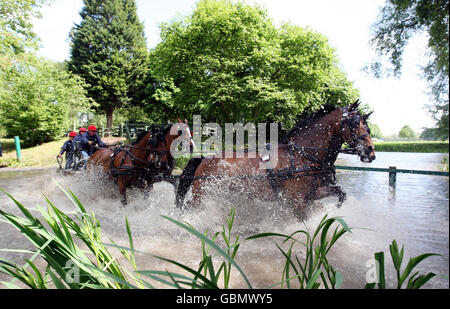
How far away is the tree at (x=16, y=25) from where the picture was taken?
11.9 m

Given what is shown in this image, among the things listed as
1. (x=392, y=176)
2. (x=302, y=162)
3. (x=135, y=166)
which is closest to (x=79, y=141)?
(x=135, y=166)

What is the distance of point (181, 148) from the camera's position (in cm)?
528

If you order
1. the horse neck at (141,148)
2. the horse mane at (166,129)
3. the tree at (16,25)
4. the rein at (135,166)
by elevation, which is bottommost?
the rein at (135,166)

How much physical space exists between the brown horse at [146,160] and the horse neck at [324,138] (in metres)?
2.56

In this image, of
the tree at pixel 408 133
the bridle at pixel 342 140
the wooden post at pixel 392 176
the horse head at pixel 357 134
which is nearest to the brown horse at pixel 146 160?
the bridle at pixel 342 140

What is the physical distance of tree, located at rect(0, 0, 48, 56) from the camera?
1187cm

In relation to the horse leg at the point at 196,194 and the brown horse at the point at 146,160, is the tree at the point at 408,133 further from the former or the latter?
the brown horse at the point at 146,160

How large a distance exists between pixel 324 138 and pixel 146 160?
367 centimetres

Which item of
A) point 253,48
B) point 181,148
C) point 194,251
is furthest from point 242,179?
point 253,48

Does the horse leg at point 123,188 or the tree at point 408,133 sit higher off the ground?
the tree at point 408,133

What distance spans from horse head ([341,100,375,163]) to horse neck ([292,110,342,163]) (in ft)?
0.36

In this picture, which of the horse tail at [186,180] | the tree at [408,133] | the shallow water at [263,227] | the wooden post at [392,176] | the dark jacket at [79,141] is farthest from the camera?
the dark jacket at [79,141]

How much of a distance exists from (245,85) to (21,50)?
44.9ft

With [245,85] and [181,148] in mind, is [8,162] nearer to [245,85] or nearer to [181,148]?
[245,85]
